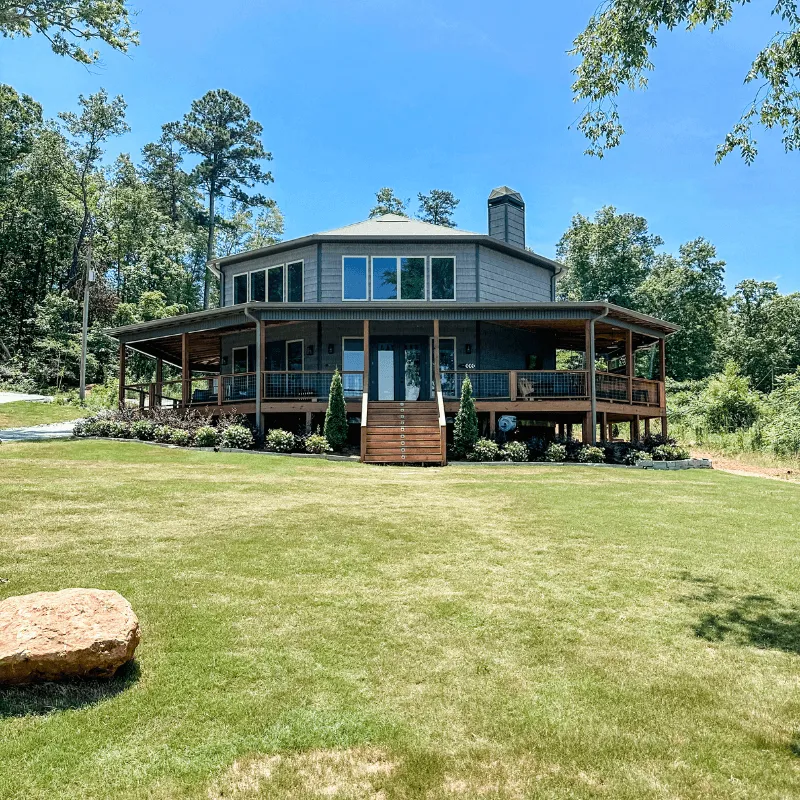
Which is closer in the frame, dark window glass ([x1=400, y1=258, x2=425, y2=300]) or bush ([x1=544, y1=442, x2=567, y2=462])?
bush ([x1=544, y1=442, x2=567, y2=462])

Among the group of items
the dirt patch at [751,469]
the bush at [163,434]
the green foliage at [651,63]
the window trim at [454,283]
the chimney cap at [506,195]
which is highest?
the chimney cap at [506,195]

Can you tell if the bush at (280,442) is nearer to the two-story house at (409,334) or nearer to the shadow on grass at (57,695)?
the two-story house at (409,334)

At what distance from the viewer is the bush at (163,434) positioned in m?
16.2

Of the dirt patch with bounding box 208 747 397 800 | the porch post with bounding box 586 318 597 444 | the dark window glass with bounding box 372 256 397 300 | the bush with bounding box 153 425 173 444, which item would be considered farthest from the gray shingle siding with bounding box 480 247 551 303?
the dirt patch with bounding box 208 747 397 800

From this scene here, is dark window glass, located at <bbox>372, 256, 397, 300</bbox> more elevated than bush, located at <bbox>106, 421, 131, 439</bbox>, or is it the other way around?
dark window glass, located at <bbox>372, 256, 397, 300</bbox>

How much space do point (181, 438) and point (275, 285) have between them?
7297 millimetres

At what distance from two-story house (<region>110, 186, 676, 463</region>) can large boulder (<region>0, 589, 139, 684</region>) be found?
11.8 meters

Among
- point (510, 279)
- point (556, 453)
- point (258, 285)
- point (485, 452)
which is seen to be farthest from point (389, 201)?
point (556, 453)

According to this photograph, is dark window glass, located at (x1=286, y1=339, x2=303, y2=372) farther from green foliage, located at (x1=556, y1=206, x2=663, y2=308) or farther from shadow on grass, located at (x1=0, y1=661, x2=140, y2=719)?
green foliage, located at (x1=556, y1=206, x2=663, y2=308)

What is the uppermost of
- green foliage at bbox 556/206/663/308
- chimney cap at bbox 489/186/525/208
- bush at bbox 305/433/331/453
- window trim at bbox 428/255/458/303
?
green foliage at bbox 556/206/663/308

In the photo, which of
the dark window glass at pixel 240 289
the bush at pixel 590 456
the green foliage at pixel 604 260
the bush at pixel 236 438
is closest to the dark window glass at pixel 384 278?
the dark window glass at pixel 240 289

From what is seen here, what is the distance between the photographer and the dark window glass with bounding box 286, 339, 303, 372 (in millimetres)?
20141

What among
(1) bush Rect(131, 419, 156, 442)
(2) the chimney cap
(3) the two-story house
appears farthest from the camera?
(2) the chimney cap

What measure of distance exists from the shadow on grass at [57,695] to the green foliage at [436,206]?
46.1m
